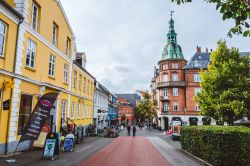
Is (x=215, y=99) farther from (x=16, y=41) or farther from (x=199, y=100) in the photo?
(x=16, y=41)

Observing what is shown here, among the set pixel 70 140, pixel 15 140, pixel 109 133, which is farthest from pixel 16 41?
pixel 109 133

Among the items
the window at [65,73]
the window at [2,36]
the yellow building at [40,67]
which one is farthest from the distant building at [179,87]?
the window at [2,36]

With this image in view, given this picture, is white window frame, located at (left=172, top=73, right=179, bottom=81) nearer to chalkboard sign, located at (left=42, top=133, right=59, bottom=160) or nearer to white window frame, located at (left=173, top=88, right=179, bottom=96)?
white window frame, located at (left=173, top=88, right=179, bottom=96)

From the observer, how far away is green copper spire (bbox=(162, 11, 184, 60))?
56688mm

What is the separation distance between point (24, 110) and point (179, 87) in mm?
45046

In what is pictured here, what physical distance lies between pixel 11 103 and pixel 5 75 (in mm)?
1642

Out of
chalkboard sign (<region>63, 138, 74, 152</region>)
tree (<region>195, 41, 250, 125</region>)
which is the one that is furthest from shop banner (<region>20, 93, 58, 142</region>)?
tree (<region>195, 41, 250, 125</region>)

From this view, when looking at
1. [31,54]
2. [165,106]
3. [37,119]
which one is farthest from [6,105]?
[165,106]

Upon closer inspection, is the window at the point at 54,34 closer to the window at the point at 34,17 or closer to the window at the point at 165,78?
the window at the point at 34,17

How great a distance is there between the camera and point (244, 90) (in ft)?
93.1

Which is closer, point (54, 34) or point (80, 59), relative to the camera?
point (54, 34)

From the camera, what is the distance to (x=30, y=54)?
616 inches

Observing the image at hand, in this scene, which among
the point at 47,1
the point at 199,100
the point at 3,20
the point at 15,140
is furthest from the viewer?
the point at 199,100

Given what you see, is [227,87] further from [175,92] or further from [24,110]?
[175,92]
